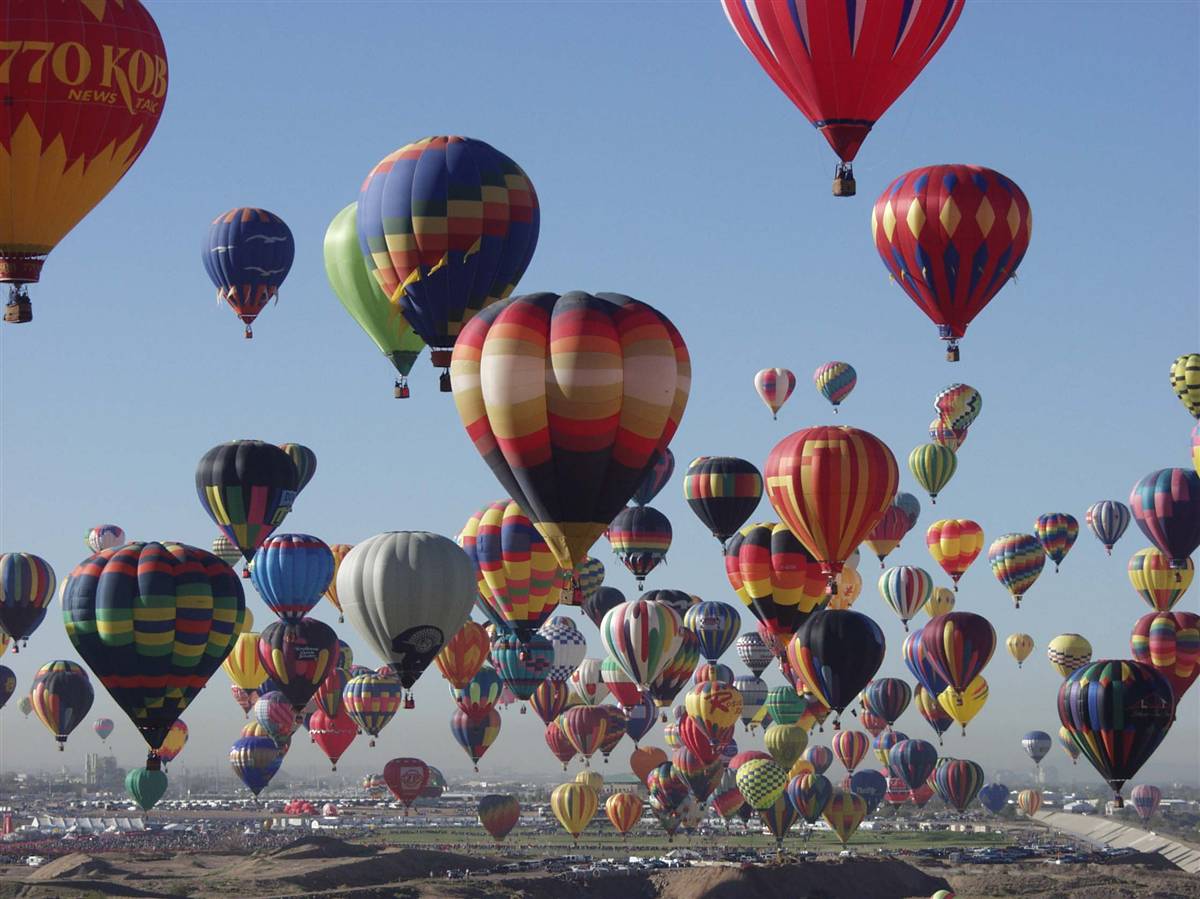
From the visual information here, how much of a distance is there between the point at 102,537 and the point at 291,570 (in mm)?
27015

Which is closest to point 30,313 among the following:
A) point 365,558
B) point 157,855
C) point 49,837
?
point 365,558

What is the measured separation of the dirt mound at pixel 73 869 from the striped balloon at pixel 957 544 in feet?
102

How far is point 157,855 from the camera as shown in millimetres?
84250

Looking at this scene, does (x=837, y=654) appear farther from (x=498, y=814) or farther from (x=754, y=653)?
(x=498, y=814)

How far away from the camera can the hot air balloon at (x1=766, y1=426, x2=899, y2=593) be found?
44469mm

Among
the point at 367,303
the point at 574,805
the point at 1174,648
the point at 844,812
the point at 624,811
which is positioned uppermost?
the point at 367,303

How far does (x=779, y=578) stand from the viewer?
167ft

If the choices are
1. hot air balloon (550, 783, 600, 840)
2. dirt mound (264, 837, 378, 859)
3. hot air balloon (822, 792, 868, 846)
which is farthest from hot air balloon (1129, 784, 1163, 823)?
dirt mound (264, 837, 378, 859)

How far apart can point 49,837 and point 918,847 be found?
42.2 m

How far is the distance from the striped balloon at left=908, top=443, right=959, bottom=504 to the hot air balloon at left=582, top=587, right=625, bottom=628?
10.9 meters

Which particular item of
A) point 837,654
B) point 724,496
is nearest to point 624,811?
point 724,496

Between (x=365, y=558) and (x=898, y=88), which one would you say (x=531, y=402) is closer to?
(x=898, y=88)

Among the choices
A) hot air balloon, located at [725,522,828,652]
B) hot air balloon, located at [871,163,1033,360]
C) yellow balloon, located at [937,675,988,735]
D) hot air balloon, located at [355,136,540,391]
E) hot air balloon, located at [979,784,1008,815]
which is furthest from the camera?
hot air balloon, located at [979,784,1008,815]

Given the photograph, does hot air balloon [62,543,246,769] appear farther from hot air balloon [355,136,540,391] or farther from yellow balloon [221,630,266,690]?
yellow balloon [221,630,266,690]
